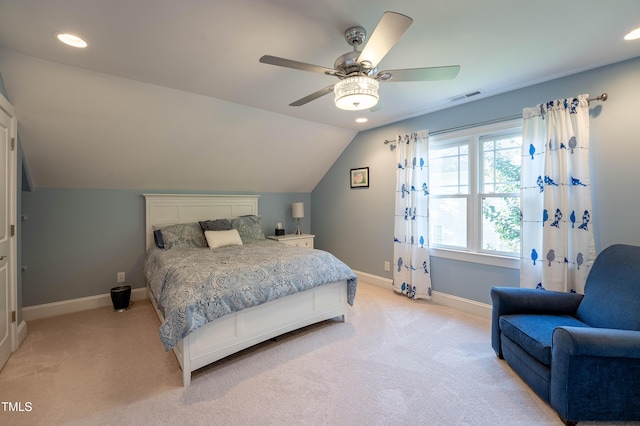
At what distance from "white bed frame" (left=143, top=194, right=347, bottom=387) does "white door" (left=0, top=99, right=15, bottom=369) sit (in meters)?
1.11

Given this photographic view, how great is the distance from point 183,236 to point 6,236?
1542mm

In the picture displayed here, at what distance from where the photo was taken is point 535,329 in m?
1.98

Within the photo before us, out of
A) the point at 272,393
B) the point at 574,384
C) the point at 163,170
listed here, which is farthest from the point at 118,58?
the point at 574,384

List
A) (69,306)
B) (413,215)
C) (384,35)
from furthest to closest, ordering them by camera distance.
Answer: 1. (413,215)
2. (69,306)
3. (384,35)

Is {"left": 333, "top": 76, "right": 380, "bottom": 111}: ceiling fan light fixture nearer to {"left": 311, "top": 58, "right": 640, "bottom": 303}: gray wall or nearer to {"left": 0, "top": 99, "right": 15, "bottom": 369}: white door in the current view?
{"left": 311, "top": 58, "right": 640, "bottom": 303}: gray wall

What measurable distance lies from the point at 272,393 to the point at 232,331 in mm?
600

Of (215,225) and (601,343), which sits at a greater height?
(215,225)

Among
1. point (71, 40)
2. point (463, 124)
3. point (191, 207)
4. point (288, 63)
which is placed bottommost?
point (191, 207)

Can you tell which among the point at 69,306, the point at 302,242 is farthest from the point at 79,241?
the point at 302,242

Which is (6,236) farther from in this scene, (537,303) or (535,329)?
(537,303)

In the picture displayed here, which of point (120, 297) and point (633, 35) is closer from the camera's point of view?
point (633, 35)

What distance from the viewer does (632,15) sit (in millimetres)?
1744

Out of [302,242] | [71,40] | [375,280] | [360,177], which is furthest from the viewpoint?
[302,242]

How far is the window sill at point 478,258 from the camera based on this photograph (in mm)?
2985
